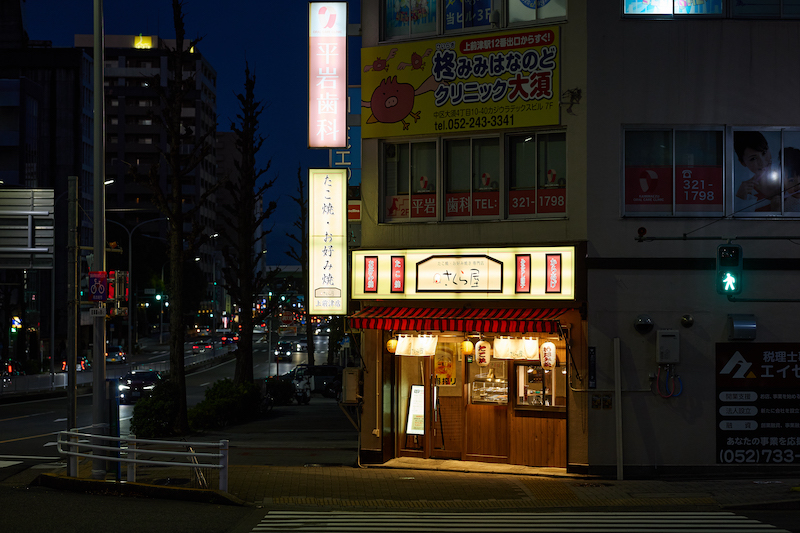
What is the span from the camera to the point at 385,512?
1184 cm

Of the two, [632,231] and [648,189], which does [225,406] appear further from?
[648,189]

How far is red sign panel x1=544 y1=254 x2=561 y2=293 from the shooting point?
14.8 meters

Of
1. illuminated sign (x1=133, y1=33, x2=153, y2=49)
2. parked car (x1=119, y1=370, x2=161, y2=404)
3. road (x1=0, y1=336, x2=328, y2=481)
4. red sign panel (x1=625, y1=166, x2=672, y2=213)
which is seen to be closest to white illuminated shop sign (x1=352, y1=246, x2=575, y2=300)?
red sign panel (x1=625, y1=166, x2=672, y2=213)

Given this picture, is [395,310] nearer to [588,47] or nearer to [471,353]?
[471,353]

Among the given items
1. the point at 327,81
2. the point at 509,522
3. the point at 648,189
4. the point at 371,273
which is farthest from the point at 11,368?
the point at 509,522

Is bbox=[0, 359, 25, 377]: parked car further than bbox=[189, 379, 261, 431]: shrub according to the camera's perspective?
Yes

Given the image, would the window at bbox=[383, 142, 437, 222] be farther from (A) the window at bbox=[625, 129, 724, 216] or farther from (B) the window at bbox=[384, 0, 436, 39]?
(A) the window at bbox=[625, 129, 724, 216]

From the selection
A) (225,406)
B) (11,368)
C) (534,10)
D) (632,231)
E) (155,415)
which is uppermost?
(534,10)

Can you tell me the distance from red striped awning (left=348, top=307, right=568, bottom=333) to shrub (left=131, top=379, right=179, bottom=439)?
1010cm

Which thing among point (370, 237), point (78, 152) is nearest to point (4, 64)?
point (78, 152)

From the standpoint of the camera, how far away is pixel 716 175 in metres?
15.0

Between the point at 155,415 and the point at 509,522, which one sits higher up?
the point at 509,522

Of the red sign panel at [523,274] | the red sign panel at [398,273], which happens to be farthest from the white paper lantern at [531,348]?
the red sign panel at [398,273]

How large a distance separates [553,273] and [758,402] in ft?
15.8
